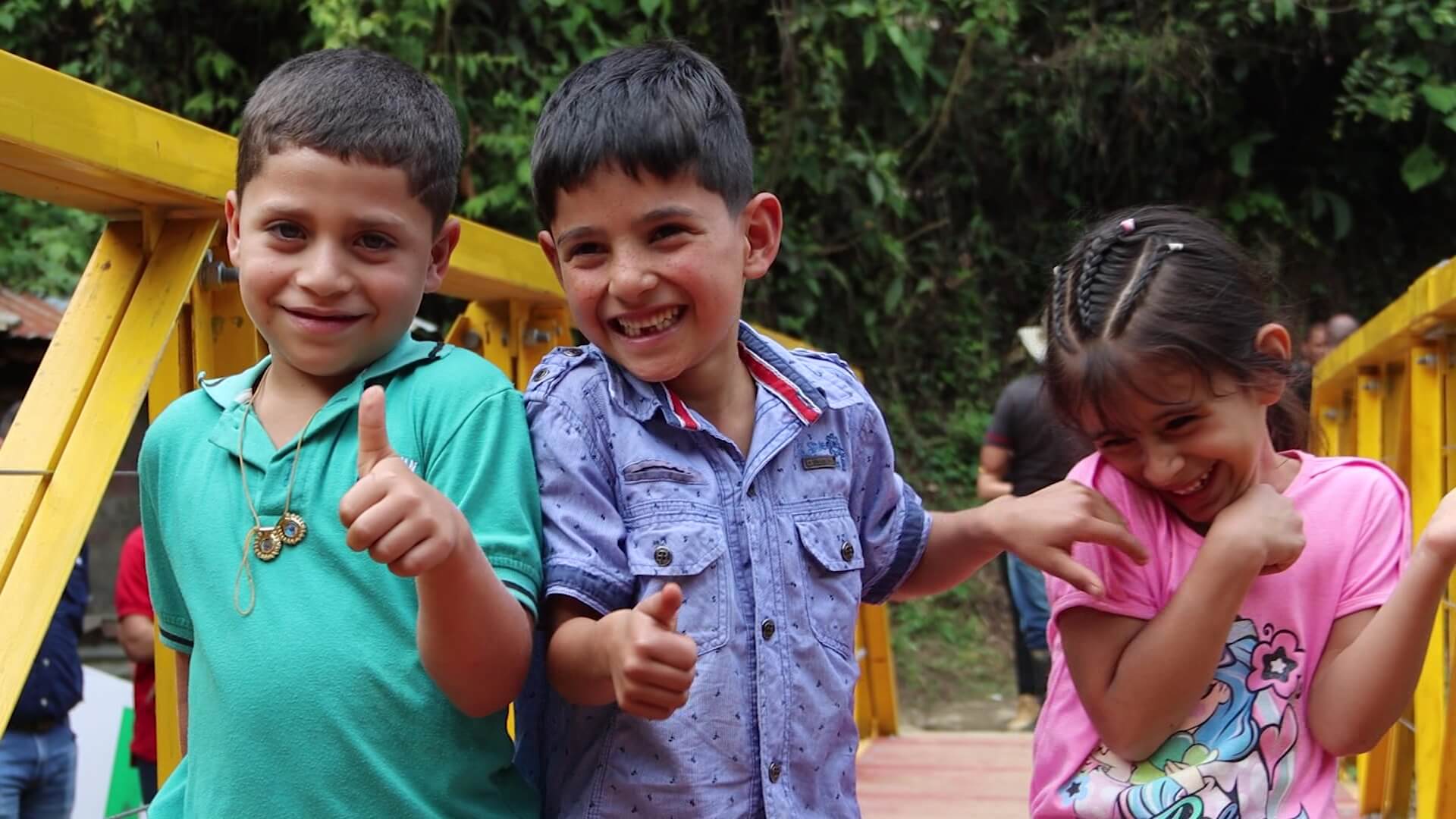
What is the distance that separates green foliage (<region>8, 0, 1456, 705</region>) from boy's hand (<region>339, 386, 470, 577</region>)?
5309mm

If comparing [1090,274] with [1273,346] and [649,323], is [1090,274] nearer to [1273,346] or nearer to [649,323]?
[1273,346]

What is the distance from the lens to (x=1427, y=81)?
7516 millimetres

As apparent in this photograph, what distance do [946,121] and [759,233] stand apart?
6.72 meters

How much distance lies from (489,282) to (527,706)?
90cm

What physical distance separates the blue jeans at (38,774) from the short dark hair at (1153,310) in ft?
9.37

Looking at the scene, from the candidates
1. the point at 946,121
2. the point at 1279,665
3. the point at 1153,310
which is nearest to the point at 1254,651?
the point at 1279,665

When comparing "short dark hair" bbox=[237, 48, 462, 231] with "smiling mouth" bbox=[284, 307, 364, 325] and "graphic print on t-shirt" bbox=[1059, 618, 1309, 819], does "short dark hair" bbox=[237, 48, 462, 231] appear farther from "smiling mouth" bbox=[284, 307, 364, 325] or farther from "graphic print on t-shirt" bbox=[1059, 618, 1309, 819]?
"graphic print on t-shirt" bbox=[1059, 618, 1309, 819]

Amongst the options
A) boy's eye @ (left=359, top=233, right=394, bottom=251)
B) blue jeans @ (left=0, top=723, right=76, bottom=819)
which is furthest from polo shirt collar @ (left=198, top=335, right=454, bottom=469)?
blue jeans @ (left=0, top=723, right=76, bottom=819)

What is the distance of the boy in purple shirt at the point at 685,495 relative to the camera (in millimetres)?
1333

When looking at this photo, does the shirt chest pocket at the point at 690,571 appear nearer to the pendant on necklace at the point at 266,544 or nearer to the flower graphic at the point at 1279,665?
the pendant on necklace at the point at 266,544

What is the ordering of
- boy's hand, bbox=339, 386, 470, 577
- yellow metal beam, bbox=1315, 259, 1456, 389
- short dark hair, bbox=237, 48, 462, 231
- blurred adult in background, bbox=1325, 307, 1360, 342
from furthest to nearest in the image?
blurred adult in background, bbox=1325, 307, 1360, 342
yellow metal beam, bbox=1315, 259, 1456, 389
short dark hair, bbox=237, 48, 462, 231
boy's hand, bbox=339, 386, 470, 577

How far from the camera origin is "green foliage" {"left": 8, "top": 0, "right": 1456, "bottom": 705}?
22.4ft

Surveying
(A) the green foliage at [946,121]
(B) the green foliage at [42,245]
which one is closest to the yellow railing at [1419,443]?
(A) the green foliage at [946,121]

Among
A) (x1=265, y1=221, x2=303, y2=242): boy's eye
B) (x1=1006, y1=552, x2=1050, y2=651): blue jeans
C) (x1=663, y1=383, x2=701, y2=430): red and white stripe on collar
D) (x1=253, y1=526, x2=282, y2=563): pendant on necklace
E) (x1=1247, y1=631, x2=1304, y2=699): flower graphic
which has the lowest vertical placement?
(x1=1006, y1=552, x2=1050, y2=651): blue jeans
